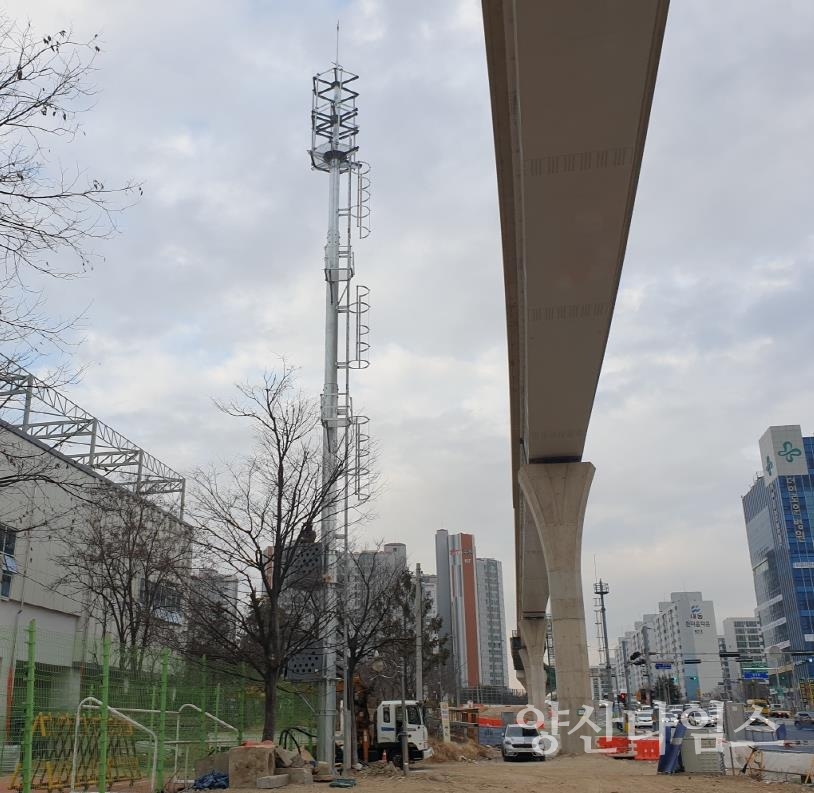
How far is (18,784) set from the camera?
45.4ft

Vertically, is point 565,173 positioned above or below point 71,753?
above

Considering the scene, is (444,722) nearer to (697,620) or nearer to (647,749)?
(647,749)

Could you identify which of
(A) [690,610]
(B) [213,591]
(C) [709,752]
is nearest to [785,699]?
(A) [690,610]

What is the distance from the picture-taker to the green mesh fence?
13.0 metres

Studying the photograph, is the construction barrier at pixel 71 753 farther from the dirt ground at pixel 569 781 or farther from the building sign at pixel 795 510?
the building sign at pixel 795 510

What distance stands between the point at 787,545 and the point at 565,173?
388 ft

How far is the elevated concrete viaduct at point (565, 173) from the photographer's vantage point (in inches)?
498

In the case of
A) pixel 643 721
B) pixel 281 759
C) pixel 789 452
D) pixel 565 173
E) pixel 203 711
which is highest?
pixel 789 452

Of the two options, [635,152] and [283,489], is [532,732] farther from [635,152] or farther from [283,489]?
[635,152]

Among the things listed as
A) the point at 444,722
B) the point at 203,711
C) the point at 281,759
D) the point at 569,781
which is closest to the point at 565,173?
the point at 281,759

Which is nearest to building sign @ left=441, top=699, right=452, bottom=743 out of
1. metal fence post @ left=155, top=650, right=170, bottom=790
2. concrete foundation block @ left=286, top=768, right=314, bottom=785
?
concrete foundation block @ left=286, top=768, right=314, bottom=785

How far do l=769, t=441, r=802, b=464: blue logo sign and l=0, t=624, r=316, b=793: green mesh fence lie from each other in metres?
116

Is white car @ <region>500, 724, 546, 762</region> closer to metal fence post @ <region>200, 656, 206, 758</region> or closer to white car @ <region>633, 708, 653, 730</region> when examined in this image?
white car @ <region>633, 708, 653, 730</region>

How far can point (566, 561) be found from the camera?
1225 inches
